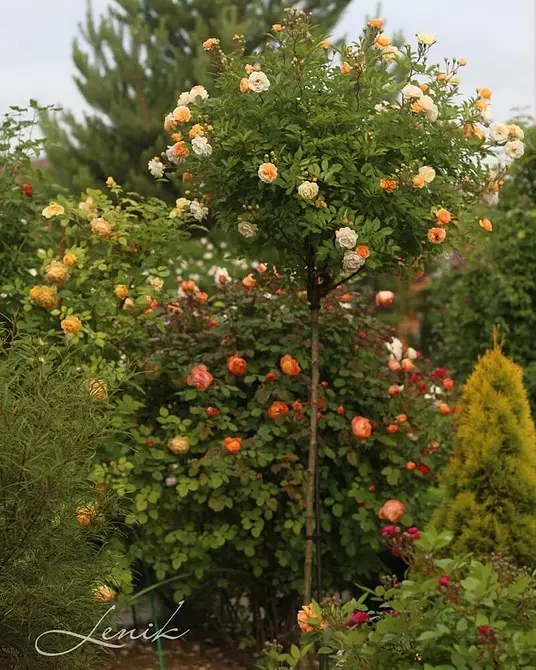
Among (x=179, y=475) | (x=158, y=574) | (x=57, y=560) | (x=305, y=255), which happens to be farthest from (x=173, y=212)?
(x=57, y=560)

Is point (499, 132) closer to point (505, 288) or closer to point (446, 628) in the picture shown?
point (446, 628)

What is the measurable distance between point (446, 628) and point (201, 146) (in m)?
2.10

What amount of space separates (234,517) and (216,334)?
87 centimetres

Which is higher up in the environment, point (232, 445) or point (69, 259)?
point (69, 259)

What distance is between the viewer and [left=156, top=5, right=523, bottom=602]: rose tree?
13.5 feet

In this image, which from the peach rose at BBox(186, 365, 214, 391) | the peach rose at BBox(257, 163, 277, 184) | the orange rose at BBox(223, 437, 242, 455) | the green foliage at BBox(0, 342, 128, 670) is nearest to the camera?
the green foliage at BBox(0, 342, 128, 670)

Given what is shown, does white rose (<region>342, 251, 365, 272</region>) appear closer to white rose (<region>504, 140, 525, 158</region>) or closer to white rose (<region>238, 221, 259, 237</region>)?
white rose (<region>238, 221, 259, 237</region>)

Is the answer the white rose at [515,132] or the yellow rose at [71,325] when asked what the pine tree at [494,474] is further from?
the yellow rose at [71,325]

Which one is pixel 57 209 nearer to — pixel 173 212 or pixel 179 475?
pixel 173 212

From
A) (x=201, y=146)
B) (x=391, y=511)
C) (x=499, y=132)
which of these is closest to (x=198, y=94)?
(x=201, y=146)

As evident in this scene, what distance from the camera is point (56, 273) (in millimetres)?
4832

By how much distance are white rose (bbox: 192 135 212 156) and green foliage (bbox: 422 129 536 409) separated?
4.20 metres

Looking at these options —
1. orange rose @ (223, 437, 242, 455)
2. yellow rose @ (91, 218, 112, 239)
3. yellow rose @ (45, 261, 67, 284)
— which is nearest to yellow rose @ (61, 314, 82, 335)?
yellow rose @ (45, 261, 67, 284)

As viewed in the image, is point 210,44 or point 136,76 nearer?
point 210,44
